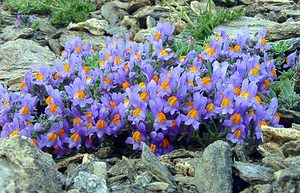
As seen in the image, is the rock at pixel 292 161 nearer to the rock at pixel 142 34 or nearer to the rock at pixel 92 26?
the rock at pixel 142 34

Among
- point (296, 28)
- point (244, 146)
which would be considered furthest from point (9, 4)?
point (244, 146)

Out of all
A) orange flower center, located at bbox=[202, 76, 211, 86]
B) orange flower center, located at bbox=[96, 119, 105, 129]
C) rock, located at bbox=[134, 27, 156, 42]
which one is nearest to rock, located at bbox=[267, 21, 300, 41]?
rock, located at bbox=[134, 27, 156, 42]

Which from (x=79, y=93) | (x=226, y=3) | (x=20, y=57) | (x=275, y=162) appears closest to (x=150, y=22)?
(x=226, y=3)

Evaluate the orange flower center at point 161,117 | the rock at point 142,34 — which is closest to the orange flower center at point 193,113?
the orange flower center at point 161,117

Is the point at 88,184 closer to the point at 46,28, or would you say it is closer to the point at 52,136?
the point at 52,136

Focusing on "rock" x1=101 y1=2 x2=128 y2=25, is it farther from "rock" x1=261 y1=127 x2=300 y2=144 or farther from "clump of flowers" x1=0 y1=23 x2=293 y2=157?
"rock" x1=261 y1=127 x2=300 y2=144

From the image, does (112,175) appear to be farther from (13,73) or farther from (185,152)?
(13,73)
